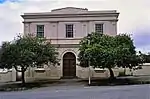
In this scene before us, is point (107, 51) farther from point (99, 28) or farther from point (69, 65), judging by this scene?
point (69, 65)

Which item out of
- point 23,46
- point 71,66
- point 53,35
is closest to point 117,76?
point 71,66

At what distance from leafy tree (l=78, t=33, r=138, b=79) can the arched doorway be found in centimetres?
445

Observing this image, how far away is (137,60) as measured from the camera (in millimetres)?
36312

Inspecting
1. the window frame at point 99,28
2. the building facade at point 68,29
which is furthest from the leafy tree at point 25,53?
the window frame at point 99,28

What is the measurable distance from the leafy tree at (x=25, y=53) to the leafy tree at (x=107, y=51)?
3.43 meters

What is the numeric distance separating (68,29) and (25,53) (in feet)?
29.9

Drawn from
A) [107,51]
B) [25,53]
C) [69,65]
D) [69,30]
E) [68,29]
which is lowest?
[69,65]

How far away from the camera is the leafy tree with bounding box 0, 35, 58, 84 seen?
34.6 meters

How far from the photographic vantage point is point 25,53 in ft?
113

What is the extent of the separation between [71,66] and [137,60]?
865cm

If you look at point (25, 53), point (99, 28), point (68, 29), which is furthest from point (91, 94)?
point (68, 29)

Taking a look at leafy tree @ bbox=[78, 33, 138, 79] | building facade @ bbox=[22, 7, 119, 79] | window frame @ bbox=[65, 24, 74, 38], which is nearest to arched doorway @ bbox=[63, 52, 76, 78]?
building facade @ bbox=[22, 7, 119, 79]

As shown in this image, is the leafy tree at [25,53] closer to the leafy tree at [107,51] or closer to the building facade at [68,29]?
the leafy tree at [107,51]

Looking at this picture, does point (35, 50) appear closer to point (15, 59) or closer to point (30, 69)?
point (15, 59)
